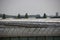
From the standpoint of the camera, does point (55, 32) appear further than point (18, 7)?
No

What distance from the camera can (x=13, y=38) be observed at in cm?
121

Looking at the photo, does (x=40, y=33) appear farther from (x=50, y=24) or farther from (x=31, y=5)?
(x=31, y=5)

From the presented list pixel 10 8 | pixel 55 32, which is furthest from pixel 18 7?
pixel 55 32

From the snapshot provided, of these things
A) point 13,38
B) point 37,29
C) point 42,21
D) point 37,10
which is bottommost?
point 13,38

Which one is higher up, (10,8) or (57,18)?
(10,8)

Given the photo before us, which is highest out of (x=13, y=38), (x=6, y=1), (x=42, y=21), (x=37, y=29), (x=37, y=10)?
(x=6, y=1)

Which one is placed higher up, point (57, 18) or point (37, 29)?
point (57, 18)

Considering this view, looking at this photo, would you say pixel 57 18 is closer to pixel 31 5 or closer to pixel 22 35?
pixel 31 5

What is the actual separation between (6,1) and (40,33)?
Answer: 2.15 feet

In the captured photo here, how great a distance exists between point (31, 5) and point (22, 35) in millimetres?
440

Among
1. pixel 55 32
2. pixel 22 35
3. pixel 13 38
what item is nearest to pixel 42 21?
pixel 55 32

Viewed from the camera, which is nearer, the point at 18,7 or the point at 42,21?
the point at 42,21

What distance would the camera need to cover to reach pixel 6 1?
48.8 inches

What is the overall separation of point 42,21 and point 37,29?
0.41 feet
